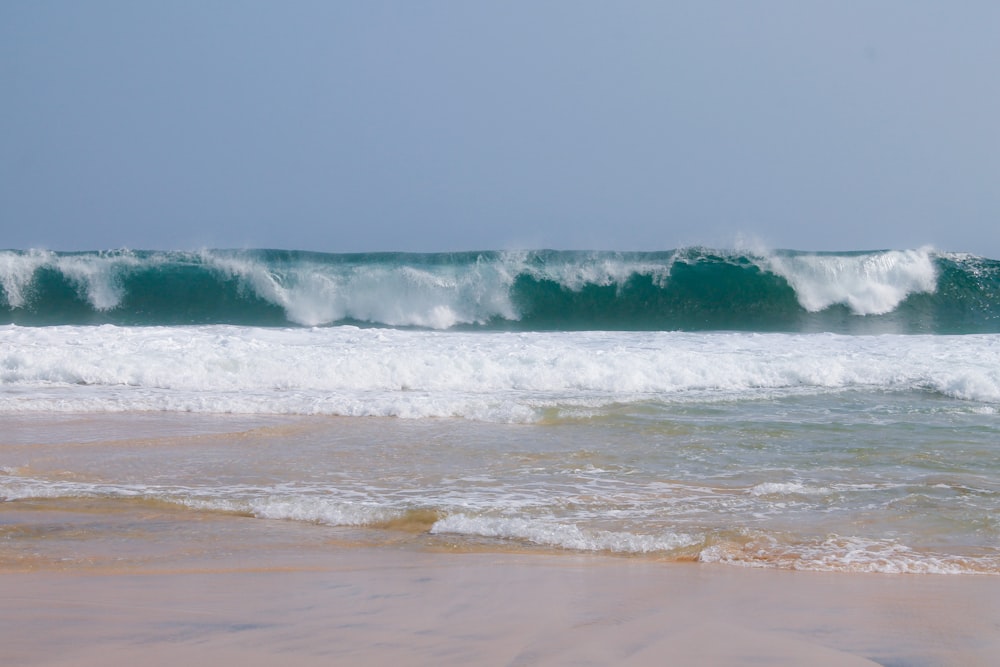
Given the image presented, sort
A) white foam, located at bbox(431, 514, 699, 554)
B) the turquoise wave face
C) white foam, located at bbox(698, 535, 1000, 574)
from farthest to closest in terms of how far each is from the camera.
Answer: the turquoise wave face < white foam, located at bbox(431, 514, 699, 554) < white foam, located at bbox(698, 535, 1000, 574)

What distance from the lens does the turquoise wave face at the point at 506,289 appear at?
52.7 ft

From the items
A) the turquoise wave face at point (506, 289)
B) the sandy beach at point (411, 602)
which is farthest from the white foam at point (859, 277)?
the sandy beach at point (411, 602)

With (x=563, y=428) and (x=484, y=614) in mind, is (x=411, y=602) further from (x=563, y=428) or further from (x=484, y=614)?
(x=563, y=428)

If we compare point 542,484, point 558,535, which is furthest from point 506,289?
point 558,535

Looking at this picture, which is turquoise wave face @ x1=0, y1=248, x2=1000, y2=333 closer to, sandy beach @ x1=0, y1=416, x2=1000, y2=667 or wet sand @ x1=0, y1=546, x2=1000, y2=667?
sandy beach @ x1=0, y1=416, x2=1000, y2=667

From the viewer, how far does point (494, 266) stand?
1742 centimetres

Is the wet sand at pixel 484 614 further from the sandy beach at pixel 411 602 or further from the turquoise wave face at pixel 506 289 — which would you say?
the turquoise wave face at pixel 506 289

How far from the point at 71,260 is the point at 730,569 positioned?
58.3 ft

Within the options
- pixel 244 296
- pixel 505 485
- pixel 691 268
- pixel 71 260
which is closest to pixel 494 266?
pixel 691 268

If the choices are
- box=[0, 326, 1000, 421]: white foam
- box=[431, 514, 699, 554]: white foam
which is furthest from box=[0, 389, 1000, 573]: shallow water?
box=[0, 326, 1000, 421]: white foam

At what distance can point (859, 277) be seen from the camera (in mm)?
16516

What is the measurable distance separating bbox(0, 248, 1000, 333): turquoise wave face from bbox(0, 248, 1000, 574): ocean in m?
0.11

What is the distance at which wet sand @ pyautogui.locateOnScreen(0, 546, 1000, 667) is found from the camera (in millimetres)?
2199

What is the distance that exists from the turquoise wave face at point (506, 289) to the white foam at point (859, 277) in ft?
0.09
